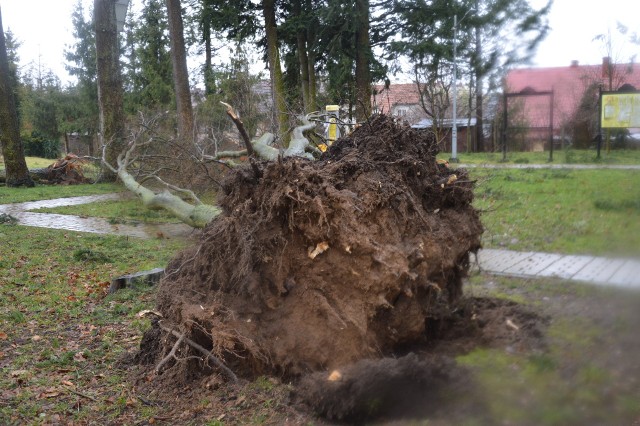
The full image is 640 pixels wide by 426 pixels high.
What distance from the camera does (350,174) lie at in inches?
183

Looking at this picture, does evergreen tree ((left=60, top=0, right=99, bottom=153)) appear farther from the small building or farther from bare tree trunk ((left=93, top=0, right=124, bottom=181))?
the small building

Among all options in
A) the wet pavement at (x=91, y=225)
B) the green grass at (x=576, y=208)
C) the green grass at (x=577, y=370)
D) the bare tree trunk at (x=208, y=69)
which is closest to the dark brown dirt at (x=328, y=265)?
the green grass at (x=576, y=208)

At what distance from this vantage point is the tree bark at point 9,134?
68.9 ft

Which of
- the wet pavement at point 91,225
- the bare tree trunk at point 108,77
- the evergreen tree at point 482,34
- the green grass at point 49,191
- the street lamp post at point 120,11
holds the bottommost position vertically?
the wet pavement at point 91,225

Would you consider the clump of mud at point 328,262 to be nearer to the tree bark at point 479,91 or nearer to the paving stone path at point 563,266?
the paving stone path at point 563,266

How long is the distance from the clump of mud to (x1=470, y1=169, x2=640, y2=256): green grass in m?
0.92

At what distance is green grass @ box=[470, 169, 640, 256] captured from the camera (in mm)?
2129

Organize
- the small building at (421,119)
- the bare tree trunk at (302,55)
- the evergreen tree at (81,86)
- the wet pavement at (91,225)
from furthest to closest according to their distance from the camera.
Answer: the evergreen tree at (81,86) → the bare tree trunk at (302,55) → the wet pavement at (91,225) → the small building at (421,119)

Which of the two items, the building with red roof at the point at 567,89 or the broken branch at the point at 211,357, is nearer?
the building with red roof at the point at 567,89

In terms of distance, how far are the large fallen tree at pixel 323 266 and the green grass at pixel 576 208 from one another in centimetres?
92

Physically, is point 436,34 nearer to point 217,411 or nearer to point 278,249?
point 278,249

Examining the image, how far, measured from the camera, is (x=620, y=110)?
2.00 meters

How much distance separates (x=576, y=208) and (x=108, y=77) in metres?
19.6

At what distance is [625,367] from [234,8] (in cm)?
2059
